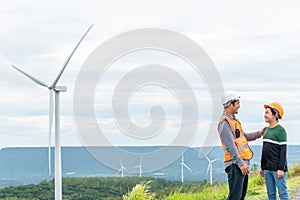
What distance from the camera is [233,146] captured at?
24.1 ft

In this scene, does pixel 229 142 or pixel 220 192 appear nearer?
pixel 229 142

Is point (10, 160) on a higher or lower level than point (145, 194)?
higher

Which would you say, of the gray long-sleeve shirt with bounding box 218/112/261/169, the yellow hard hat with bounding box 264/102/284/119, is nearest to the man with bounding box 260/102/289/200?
the yellow hard hat with bounding box 264/102/284/119

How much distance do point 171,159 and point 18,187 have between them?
8.32m

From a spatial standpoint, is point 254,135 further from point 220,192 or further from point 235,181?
point 220,192

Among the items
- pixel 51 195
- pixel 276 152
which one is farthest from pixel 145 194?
pixel 51 195

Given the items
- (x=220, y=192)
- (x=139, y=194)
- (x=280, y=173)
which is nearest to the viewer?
(x=280, y=173)


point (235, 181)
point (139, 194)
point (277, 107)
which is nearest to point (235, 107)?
point (277, 107)

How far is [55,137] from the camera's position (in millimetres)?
11406

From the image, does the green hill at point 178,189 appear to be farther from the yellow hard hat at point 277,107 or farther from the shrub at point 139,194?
the yellow hard hat at point 277,107

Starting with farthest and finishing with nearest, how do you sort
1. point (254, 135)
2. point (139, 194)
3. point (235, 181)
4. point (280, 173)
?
point (139, 194), point (254, 135), point (280, 173), point (235, 181)

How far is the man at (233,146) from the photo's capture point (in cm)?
738

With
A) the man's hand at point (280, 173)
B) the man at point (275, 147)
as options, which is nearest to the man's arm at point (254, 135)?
the man at point (275, 147)

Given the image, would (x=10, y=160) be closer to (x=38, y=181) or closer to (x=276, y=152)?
(x=38, y=181)
